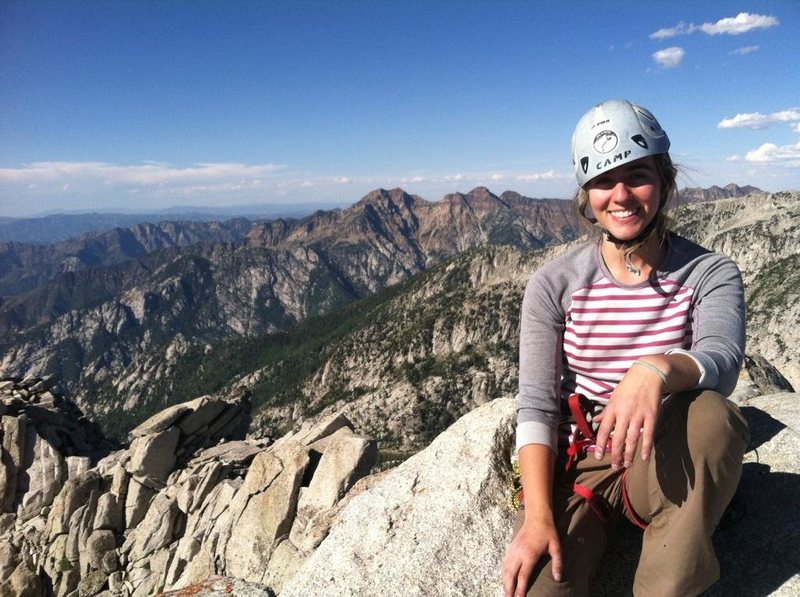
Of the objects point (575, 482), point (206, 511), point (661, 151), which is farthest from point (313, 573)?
point (206, 511)

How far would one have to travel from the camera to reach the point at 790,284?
124562 mm

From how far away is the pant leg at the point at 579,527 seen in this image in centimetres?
472

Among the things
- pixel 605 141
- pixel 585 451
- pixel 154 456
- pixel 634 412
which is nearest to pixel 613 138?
pixel 605 141

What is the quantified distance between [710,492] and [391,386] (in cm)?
18514

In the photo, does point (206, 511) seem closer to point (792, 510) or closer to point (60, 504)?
point (60, 504)

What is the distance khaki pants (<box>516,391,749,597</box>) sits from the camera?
4.20 metres

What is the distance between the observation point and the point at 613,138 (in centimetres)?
502

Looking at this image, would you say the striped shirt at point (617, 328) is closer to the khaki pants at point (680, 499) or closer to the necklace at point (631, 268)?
the necklace at point (631, 268)

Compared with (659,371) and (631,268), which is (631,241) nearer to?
(631,268)

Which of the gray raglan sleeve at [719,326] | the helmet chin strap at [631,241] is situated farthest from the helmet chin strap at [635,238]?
the gray raglan sleeve at [719,326]

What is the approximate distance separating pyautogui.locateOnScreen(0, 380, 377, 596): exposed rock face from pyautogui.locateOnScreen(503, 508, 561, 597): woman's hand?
25.8 feet

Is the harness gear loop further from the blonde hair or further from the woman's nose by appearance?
the woman's nose

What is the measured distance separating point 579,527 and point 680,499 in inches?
42.4

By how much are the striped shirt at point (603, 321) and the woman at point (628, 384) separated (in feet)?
0.05
